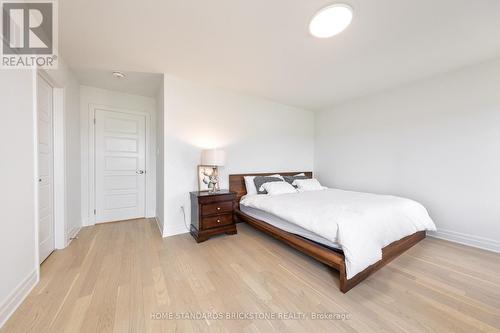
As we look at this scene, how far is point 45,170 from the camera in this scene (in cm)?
216

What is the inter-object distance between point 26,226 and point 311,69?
3425 mm

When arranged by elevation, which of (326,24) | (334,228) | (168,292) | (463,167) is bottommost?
(168,292)

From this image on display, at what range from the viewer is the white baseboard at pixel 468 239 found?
2.35 meters

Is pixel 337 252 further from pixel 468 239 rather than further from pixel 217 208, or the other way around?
pixel 468 239

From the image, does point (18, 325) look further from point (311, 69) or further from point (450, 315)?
point (311, 69)

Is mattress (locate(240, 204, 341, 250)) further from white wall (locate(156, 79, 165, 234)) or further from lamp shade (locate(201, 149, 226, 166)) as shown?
white wall (locate(156, 79, 165, 234))

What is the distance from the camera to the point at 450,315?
135 cm

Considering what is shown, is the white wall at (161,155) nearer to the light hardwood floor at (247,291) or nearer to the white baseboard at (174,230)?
the white baseboard at (174,230)

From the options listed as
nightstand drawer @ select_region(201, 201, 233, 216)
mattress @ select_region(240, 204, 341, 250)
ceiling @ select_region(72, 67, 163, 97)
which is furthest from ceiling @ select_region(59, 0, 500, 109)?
mattress @ select_region(240, 204, 341, 250)

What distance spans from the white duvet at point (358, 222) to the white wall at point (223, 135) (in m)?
1.28

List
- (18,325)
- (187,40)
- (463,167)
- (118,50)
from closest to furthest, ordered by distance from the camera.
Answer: (18,325), (187,40), (118,50), (463,167)

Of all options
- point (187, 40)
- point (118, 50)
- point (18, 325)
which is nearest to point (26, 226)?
point (18, 325)

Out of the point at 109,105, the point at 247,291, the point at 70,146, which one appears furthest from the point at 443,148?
the point at 109,105

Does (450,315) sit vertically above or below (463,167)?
below
